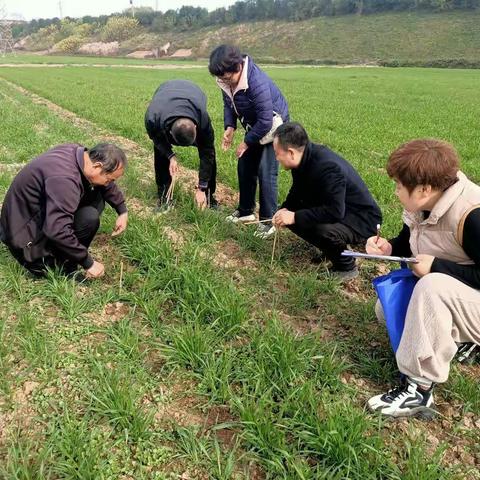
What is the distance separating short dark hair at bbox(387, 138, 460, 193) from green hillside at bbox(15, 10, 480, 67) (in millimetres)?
59428

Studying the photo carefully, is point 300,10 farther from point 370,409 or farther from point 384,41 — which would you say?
point 370,409

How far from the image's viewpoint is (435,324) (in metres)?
2.30

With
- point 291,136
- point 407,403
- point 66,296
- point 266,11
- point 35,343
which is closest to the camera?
point 407,403

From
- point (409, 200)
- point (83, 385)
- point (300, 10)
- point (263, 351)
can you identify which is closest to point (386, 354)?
point (263, 351)

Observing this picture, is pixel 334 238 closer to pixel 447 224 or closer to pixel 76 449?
pixel 447 224

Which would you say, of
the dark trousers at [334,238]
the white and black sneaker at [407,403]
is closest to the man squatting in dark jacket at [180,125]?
the dark trousers at [334,238]

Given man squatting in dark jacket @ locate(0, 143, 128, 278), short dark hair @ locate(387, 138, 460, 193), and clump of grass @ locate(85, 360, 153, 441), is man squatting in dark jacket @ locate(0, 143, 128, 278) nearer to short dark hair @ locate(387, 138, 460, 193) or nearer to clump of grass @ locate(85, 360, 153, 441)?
clump of grass @ locate(85, 360, 153, 441)

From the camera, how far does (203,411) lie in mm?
2428

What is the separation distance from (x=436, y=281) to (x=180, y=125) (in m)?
2.74

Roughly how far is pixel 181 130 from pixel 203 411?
264 cm

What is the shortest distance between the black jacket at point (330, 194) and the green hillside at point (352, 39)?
58134 mm

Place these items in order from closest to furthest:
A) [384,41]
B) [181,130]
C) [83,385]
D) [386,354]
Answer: [83,385] < [386,354] < [181,130] < [384,41]

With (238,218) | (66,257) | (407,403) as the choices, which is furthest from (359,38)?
(407,403)

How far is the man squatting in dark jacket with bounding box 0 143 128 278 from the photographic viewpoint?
→ 10.4 ft
